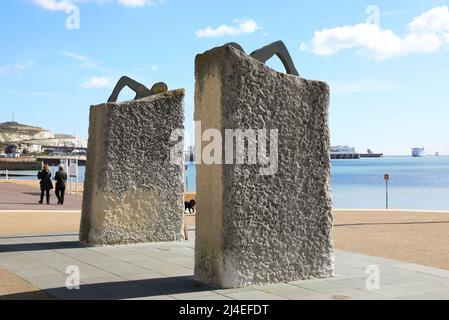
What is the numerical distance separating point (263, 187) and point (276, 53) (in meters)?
1.76

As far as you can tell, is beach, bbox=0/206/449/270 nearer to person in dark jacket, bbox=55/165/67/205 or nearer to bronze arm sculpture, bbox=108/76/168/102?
person in dark jacket, bbox=55/165/67/205

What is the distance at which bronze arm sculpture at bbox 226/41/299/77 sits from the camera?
23.3ft

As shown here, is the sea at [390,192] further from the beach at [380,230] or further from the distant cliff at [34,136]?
the distant cliff at [34,136]

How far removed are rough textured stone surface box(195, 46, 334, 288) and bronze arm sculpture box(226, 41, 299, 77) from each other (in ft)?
0.60

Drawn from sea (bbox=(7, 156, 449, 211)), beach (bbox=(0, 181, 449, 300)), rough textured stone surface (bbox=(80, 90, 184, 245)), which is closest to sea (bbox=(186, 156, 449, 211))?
sea (bbox=(7, 156, 449, 211))

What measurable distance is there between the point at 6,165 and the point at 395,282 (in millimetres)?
100257

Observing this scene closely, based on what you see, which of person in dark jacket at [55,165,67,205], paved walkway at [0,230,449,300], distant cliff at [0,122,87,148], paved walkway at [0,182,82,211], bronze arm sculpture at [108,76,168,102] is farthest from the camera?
distant cliff at [0,122,87,148]

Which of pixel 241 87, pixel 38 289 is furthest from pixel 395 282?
pixel 38 289

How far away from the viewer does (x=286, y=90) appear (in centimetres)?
719

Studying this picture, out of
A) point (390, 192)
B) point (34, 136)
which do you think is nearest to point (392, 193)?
point (390, 192)

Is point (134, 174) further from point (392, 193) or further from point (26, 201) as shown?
point (392, 193)

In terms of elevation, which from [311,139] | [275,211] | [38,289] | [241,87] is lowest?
[38,289]

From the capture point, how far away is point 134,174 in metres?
10.3
